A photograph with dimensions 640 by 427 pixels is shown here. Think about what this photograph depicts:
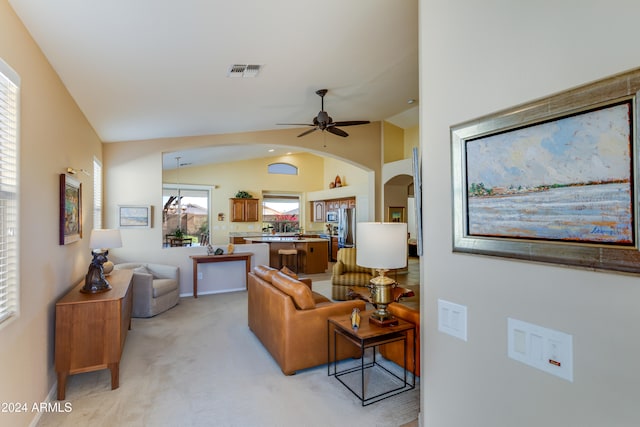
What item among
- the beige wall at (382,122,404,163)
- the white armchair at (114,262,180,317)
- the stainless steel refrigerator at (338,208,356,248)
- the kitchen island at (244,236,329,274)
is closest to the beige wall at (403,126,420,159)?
the beige wall at (382,122,404,163)

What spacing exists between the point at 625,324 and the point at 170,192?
10.7 meters

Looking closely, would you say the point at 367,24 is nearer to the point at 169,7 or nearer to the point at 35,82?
the point at 169,7

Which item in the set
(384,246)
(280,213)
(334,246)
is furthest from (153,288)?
(280,213)

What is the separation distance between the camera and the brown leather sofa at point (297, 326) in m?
2.97

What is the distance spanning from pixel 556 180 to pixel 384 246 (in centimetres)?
143

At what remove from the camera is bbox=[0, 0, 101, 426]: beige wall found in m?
1.94

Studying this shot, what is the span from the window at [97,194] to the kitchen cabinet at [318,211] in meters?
7.27

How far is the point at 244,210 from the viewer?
10461 millimetres

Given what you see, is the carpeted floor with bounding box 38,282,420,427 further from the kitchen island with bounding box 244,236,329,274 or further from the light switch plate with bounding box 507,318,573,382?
the kitchen island with bounding box 244,236,329,274

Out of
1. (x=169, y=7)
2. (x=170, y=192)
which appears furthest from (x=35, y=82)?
(x=170, y=192)

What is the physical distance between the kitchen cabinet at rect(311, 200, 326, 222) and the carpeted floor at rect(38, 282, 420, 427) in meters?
7.88

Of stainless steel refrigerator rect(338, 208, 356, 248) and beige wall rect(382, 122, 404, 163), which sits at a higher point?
beige wall rect(382, 122, 404, 163)

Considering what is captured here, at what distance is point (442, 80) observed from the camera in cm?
145

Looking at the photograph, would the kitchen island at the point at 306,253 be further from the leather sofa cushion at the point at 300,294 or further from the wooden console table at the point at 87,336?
the wooden console table at the point at 87,336
